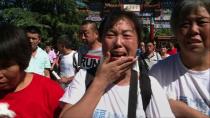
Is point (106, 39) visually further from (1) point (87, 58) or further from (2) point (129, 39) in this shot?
(1) point (87, 58)

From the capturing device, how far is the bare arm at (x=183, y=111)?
6.56 feet

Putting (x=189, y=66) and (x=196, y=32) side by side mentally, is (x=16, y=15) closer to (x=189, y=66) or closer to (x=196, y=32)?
(x=189, y=66)

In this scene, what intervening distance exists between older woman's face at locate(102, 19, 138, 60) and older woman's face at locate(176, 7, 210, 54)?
25 cm

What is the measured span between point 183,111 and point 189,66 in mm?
294

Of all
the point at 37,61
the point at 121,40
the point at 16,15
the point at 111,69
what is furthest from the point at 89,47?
the point at 16,15

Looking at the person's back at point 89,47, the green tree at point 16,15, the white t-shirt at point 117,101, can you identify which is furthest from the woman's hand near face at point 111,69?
the green tree at point 16,15

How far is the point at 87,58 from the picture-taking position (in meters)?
6.05

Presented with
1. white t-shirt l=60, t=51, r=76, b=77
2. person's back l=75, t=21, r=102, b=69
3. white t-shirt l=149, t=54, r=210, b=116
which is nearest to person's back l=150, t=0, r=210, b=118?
white t-shirt l=149, t=54, r=210, b=116

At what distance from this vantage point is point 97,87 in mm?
1928

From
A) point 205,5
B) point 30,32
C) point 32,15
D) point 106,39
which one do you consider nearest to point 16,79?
point 106,39

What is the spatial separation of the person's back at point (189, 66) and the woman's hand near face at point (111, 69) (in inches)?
12.5

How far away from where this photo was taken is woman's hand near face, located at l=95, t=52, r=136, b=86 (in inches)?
75.9

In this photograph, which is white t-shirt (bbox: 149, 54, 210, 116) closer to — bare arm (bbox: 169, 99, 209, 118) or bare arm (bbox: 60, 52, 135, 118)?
bare arm (bbox: 169, 99, 209, 118)

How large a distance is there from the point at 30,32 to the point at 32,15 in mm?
30948
